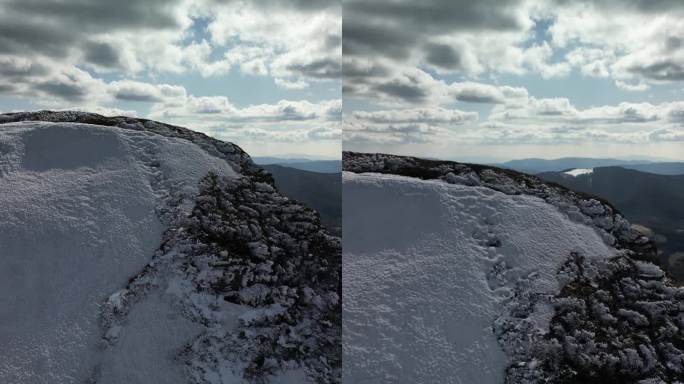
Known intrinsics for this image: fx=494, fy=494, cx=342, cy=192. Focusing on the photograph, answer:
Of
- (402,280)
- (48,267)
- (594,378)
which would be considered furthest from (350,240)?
(48,267)

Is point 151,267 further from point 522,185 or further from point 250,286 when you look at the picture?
point 522,185

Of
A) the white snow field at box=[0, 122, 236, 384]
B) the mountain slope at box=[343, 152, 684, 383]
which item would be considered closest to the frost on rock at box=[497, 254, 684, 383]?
the mountain slope at box=[343, 152, 684, 383]

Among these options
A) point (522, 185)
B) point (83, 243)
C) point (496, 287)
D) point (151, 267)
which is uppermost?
point (522, 185)

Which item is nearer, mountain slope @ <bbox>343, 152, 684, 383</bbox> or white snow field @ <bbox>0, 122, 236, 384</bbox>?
white snow field @ <bbox>0, 122, 236, 384</bbox>

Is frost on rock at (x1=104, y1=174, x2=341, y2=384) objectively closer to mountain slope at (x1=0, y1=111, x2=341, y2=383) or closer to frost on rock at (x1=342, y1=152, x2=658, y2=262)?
mountain slope at (x1=0, y1=111, x2=341, y2=383)

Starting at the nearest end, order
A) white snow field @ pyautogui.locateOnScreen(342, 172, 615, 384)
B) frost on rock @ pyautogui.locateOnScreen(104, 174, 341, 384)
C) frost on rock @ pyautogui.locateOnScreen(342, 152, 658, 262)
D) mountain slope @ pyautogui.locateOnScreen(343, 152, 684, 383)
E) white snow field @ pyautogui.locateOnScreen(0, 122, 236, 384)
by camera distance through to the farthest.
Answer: white snow field @ pyautogui.locateOnScreen(0, 122, 236, 384) < white snow field @ pyautogui.locateOnScreen(342, 172, 615, 384) < mountain slope @ pyautogui.locateOnScreen(343, 152, 684, 383) < frost on rock @ pyautogui.locateOnScreen(104, 174, 341, 384) < frost on rock @ pyautogui.locateOnScreen(342, 152, 658, 262)

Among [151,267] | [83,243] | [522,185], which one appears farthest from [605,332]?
[83,243]

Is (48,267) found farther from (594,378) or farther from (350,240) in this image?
(594,378)
